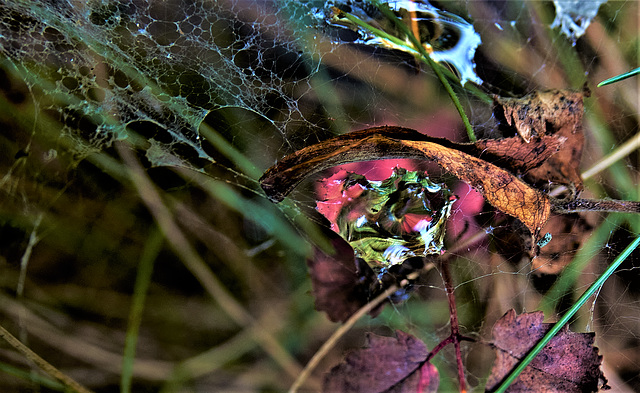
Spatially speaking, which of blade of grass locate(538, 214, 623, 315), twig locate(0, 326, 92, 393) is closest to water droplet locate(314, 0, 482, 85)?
blade of grass locate(538, 214, 623, 315)

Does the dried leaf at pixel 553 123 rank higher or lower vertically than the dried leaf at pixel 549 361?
higher

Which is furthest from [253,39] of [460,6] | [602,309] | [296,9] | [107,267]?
[602,309]

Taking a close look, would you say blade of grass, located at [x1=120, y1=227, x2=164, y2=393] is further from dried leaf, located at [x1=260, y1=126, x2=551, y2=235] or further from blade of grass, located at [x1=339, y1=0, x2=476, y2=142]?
blade of grass, located at [x1=339, y1=0, x2=476, y2=142]

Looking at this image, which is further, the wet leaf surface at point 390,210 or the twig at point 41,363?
the twig at point 41,363

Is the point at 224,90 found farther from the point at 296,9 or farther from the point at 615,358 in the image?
the point at 615,358

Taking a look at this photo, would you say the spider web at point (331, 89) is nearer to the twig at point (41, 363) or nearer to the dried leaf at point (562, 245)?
the dried leaf at point (562, 245)

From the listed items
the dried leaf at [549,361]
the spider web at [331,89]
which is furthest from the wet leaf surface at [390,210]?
the dried leaf at [549,361]
